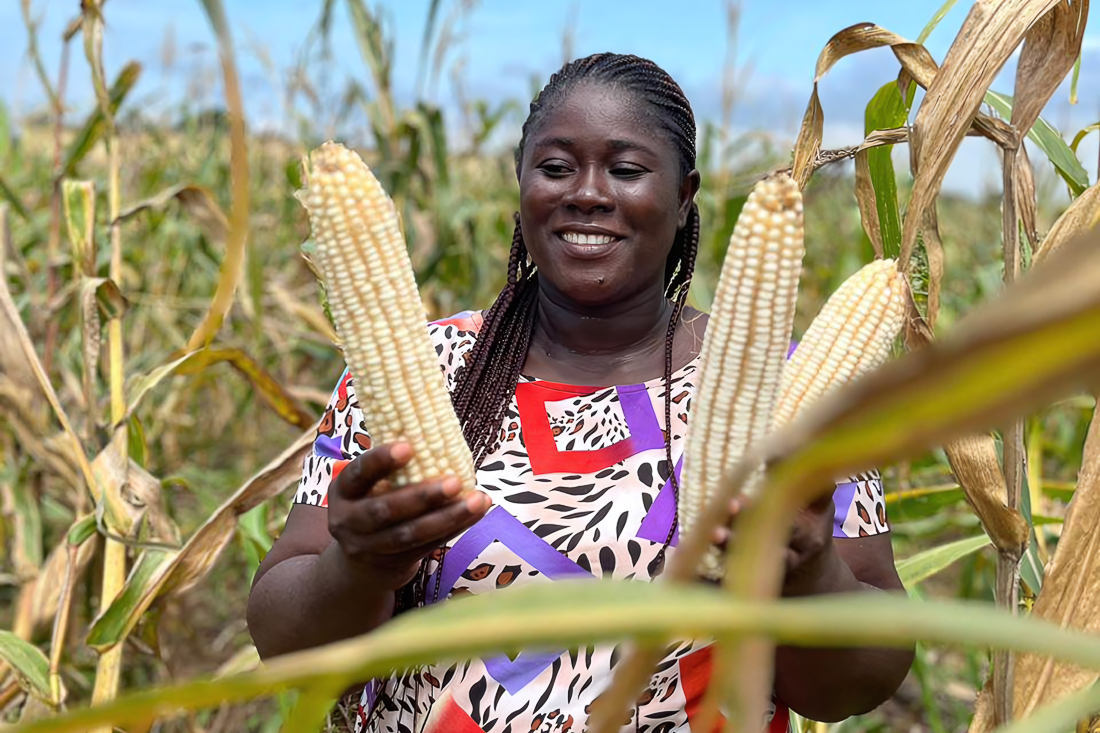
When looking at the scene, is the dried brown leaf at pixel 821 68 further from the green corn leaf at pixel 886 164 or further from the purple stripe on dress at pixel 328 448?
the purple stripe on dress at pixel 328 448

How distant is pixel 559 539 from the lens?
1554 millimetres

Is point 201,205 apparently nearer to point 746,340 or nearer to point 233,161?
point 233,161

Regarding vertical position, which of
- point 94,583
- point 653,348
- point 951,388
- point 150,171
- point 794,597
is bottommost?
point 94,583

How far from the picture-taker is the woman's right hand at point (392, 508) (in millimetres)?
1048

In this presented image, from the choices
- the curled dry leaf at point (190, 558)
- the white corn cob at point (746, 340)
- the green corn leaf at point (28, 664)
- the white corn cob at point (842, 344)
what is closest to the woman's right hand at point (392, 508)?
the white corn cob at point (746, 340)

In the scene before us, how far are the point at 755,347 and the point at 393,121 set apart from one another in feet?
11.0

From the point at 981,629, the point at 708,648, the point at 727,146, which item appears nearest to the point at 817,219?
the point at 727,146

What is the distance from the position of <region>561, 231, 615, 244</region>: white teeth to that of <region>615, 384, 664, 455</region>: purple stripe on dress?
0.24 m

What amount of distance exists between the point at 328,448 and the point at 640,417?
0.50 m

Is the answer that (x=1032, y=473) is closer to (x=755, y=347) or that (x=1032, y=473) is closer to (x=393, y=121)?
(x=755, y=347)

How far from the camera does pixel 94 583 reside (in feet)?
9.82

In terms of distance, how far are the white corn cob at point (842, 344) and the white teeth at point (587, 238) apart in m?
0.55

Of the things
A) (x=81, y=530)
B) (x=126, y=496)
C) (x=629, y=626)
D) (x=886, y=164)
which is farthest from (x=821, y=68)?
(x=81, y=530)

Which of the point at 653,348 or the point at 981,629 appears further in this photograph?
the point at 653,348
